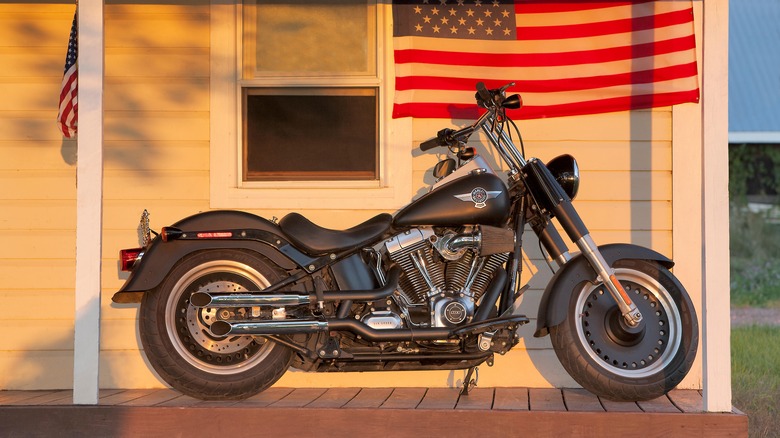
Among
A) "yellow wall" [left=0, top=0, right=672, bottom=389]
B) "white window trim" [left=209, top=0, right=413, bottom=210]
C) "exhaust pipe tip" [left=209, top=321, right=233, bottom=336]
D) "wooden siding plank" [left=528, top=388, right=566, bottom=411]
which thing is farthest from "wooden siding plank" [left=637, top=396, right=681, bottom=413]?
"exhaust pipe tip" [left=209, top=321, right=233, bottom=336]

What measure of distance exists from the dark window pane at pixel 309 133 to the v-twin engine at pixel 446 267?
114 cm

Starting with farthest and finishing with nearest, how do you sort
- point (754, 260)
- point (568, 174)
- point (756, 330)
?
point (754, 260)
point (756, 330)
point (568, 174)

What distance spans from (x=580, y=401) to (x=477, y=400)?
0.53m

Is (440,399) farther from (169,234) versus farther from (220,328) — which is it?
(169,234)

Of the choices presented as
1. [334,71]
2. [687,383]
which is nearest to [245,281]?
[334,71]

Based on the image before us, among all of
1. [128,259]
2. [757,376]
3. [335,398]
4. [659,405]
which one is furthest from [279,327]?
[757,376]

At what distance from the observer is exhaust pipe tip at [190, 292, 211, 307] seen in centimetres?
469

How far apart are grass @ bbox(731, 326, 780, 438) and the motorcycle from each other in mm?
1449

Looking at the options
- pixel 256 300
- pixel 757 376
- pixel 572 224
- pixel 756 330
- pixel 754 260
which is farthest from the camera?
pixel 754 260

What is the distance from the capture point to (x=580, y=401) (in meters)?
4.95

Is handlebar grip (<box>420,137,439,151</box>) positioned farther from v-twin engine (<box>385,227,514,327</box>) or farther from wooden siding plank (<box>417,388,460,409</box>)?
wooden siding plank (<box>417,388,460,409</box>)

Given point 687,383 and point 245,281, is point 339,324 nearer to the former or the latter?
point 245,281

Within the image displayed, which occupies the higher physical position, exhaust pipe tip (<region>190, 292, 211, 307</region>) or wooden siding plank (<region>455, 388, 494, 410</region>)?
exhaust pipe tip (<region>190, 292, 211, 307</region>)

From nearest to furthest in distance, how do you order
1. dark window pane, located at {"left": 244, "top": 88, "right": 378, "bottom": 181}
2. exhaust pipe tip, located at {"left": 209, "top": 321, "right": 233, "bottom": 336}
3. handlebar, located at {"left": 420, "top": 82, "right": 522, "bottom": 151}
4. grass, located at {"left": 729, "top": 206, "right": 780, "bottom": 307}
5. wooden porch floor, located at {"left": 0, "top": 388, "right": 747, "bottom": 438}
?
wooden porch floor, located at {"left": 0, "top": 388, "right": 747, "bottom": 438}, exhaust pipe tip, located at {"left": 209, "top": 321, "right": 233, "bottom": 336}, handlebar, located at {"left": 420, "top": 82, "right": 522, "bottom": 151}, dark window pane, located at {"left": 244, "top": 88, "right": 378, "bottom": 181}, grass, located at {"left": 729, "top": 206, "right": 780, "bottom": 307}
